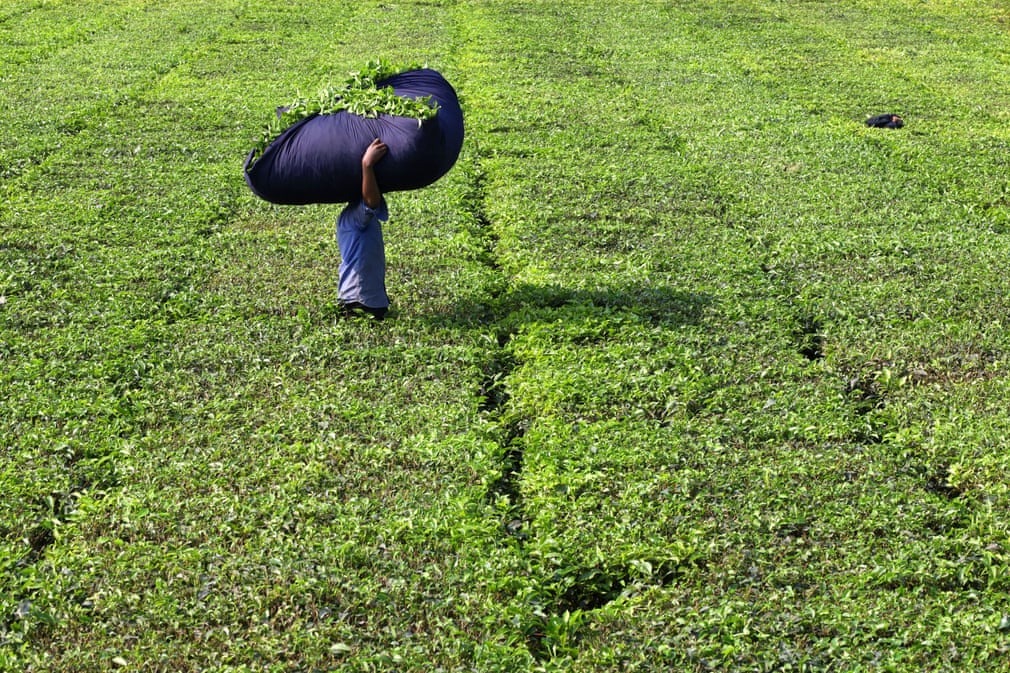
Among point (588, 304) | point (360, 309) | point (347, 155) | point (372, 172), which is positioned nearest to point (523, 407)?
point (588, 304)

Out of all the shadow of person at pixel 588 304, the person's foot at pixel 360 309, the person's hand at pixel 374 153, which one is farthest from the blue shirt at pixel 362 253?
the shadow of person at pixel 588 304

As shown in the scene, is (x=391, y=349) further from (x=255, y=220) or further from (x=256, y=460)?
(x=255, y=220)

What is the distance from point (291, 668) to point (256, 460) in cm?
211

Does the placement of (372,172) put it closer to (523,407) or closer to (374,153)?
(374,153)

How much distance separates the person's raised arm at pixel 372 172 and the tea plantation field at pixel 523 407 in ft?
3.68

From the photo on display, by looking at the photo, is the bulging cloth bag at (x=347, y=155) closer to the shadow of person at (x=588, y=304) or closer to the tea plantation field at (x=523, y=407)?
the tea plantation field at (x=523, y=407)

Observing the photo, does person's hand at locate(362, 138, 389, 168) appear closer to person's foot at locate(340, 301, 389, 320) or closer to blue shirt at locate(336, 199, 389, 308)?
blue shirt at locate(336, 199, 389, 308)

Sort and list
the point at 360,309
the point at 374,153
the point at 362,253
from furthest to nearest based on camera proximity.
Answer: the point at 360,309, the point at 362,253, the point at 374,153

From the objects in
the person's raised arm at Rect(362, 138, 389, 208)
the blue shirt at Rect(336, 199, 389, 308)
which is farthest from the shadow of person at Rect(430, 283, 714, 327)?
the person's raised arm at Rect(362, 138, 389, 208)

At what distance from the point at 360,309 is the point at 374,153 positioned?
144 centimetres

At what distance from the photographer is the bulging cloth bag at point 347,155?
9453mm

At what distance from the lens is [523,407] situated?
8734 millimetres

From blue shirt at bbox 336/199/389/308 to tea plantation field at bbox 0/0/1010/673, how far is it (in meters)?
0.27

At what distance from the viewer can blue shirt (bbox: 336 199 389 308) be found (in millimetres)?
9695
